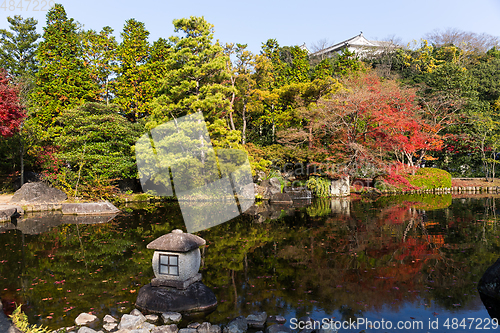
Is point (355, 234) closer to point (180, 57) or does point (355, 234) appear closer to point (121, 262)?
point (121, 262)

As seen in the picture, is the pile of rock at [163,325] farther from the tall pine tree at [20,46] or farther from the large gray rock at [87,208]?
the tall pine tree at [20,46]

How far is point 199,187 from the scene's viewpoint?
15477mm

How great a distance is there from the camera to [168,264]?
15.3ft

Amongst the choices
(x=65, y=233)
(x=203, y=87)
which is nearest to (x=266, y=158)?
(x=203, y=87)

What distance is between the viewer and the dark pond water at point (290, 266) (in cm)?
436

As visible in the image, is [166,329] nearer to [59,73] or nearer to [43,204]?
[43,204]

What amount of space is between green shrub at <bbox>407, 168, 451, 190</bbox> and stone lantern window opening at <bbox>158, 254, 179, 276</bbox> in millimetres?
16483

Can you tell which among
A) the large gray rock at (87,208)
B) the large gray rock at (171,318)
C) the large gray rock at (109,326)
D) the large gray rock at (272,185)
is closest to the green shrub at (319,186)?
the large gray rock at (272,185)

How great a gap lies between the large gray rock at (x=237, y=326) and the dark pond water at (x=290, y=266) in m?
0.34

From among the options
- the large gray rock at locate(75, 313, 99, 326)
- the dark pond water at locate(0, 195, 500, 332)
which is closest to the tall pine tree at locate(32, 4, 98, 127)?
the dark pond water at locate(0, 195, 500, 332)

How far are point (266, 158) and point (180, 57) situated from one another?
659 cm

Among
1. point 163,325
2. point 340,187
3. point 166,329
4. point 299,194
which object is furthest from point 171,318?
point 340,187

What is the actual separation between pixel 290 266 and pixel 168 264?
2442 mm

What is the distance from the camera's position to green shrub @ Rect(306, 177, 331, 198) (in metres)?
16.9
